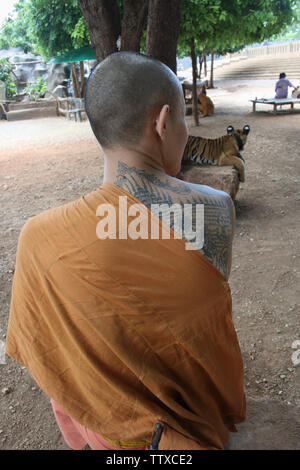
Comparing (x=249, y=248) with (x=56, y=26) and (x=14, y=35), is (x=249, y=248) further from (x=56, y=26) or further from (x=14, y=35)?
(x=14, y=35)

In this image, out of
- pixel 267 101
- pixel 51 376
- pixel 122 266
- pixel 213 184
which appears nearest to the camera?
pixel 122 266

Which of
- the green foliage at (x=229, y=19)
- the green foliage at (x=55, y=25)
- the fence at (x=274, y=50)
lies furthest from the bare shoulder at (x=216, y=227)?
the fence at (x=274, y=50)

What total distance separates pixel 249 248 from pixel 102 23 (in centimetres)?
324

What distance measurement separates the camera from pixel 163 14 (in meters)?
4.33

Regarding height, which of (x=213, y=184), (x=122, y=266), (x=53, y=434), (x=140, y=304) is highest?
(x=122, y=266)

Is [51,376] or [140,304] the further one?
[51,376]

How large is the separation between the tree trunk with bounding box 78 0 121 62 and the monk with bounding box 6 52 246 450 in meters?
3.84

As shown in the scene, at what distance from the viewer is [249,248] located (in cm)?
445

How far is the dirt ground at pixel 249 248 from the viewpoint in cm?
257

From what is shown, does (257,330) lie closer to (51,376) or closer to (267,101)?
(51,376)

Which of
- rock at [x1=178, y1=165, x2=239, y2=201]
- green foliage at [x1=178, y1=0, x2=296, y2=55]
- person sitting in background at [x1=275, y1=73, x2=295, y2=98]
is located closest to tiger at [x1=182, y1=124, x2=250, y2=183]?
rock at [x1=178, y1=165, x2=239, y2=201]

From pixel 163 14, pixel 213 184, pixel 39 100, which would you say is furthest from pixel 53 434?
pixel 39 100

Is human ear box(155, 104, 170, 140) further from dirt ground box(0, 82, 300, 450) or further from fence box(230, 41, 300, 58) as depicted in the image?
fence box(230, 41, 300, 58)

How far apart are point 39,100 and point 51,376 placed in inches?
840
